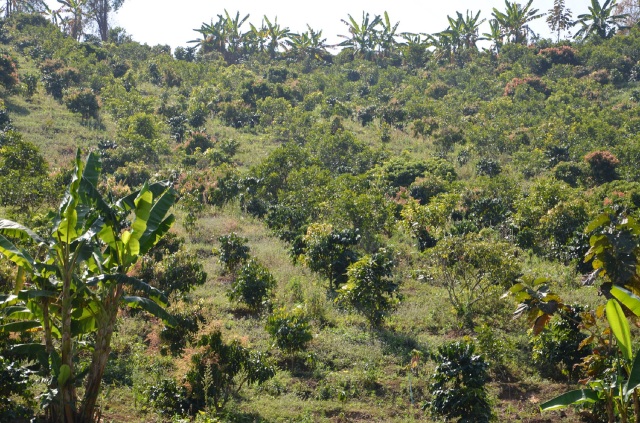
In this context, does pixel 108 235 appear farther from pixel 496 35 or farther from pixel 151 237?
pixel 496 35

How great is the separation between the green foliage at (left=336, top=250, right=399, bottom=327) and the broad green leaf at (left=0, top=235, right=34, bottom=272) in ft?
29.6

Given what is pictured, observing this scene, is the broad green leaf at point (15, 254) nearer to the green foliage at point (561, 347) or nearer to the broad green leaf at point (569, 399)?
the broad green leaf at point (569, 399)

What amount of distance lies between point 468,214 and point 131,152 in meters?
19.4

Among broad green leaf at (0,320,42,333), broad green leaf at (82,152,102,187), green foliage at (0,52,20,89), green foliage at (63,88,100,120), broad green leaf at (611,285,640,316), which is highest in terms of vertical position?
green foliage at (0,52,20,89)

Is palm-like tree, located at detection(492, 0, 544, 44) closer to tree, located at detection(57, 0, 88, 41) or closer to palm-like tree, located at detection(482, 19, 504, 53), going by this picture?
palm-like tree, located at detection(482, 19, 504, 53)

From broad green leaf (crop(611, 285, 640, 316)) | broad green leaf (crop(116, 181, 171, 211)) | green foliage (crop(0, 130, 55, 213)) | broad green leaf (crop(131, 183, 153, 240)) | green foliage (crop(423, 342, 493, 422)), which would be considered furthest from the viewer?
green foliage (crop(0, 130, 55, 213))

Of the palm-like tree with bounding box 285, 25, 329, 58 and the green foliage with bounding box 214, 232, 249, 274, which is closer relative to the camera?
the green foliage with bounding box 214, 232, 249, 274

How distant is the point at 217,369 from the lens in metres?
11.6

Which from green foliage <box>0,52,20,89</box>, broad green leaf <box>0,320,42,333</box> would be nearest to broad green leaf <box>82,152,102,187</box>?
broad green leaf <box>0,320,42,333</box>

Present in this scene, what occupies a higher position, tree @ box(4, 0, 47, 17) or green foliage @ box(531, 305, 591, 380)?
tree @ box(4, 0, 47, 17)

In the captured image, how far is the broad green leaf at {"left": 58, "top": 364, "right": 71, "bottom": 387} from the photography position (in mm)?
8852

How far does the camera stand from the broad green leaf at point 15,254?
357 inches

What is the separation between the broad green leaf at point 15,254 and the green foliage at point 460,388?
743cm

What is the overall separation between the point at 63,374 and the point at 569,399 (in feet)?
23.8
